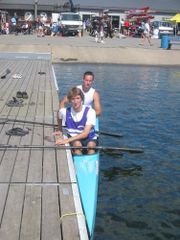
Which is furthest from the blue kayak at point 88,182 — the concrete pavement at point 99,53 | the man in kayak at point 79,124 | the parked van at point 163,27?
the parked van at point 163,27

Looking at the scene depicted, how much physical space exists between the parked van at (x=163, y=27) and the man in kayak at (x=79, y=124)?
48.9 metres

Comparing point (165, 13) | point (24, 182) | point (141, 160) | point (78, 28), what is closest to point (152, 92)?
point (141, 160)

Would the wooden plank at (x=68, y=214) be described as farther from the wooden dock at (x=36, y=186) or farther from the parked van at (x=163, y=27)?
the parked van at (x=163, y=27)

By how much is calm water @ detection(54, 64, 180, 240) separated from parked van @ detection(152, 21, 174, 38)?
3833 cm

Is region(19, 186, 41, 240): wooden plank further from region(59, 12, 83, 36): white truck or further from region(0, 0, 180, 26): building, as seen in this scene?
region(0, 0, 180, 26): building

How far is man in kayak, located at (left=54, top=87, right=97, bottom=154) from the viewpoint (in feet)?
→ 28.6

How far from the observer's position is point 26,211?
6121mm

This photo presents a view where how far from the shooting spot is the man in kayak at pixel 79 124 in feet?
28.6

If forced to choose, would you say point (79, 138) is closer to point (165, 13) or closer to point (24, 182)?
point (24, 182)

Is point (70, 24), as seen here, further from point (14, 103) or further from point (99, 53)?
point (14, 103)

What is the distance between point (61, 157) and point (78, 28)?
40.9 m

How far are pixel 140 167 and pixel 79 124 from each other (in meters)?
2.06

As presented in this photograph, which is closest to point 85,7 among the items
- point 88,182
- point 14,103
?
point 14,103

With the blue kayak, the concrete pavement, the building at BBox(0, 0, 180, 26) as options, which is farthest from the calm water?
the building at BBox(0, 0, 180, 26)
